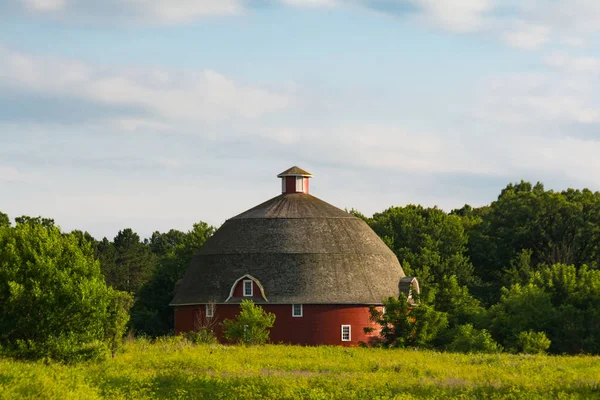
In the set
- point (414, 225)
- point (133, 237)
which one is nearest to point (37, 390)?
point (414, 225)

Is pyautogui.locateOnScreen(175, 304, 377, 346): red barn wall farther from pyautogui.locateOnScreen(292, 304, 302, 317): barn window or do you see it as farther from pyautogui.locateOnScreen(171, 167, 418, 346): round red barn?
pyautogui.locateOnScreen(292, 304, 302, 317): barn window

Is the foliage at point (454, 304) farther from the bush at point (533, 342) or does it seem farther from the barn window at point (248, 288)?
the barn window at point (248, 288)

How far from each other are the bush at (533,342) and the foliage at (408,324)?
5.09 metres

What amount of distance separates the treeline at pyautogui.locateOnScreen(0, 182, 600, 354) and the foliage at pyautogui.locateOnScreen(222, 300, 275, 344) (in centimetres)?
627

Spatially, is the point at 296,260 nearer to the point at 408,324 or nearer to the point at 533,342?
the point at 408,324

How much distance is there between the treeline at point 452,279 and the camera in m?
39.3

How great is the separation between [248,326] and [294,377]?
24.5 m

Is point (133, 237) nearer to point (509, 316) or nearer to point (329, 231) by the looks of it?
point (329, 231)

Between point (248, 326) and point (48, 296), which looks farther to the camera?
point (248, 326)

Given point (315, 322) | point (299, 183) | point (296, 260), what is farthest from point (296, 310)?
point (299, 183)

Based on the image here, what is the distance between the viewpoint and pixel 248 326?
60469mm

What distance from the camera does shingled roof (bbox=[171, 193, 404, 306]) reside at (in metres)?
64.9

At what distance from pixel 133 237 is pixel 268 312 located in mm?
73260

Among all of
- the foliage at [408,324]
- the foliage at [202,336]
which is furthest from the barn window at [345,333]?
the foliage at [202,336]
